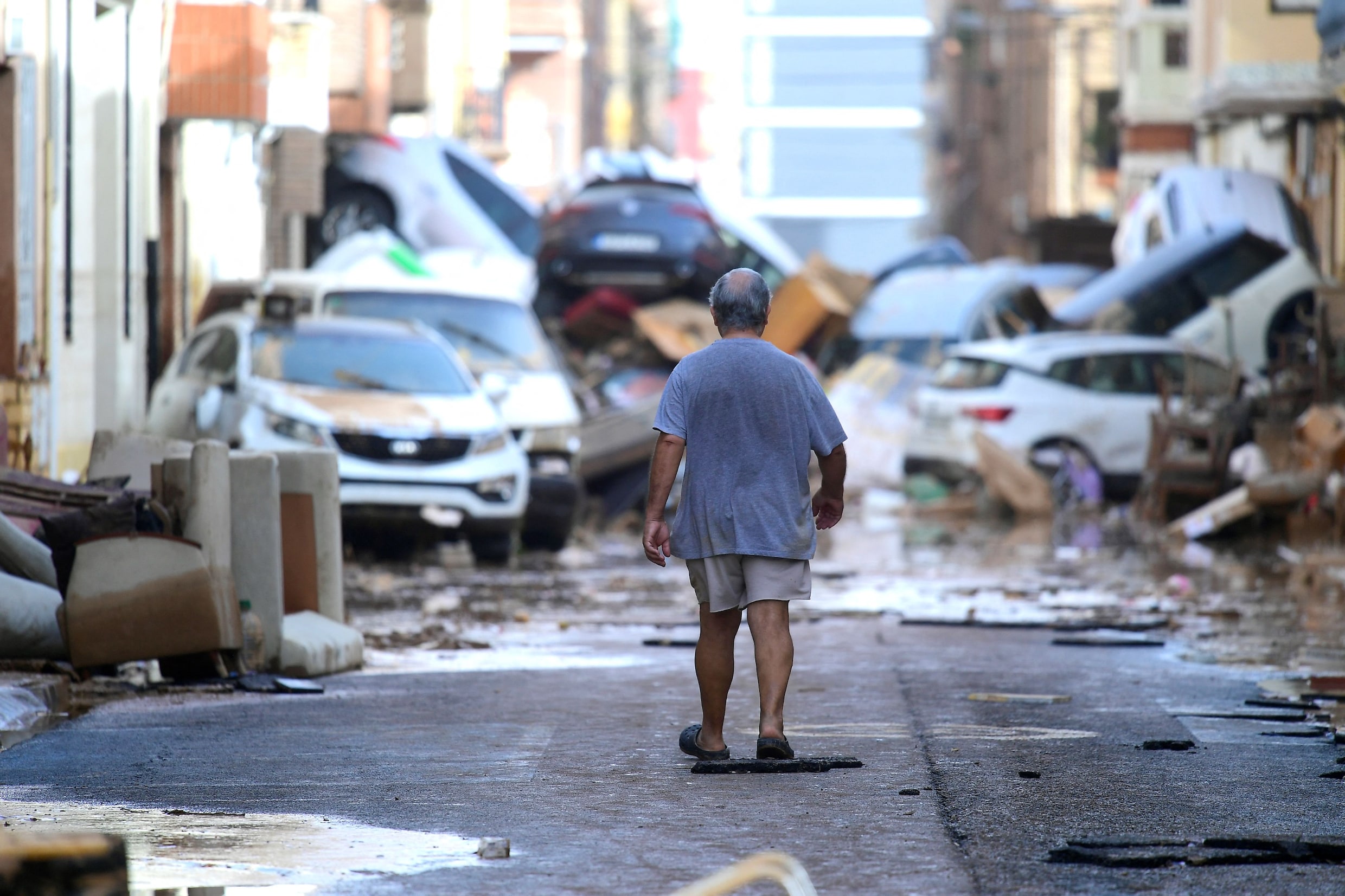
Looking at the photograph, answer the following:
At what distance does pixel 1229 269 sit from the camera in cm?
2672

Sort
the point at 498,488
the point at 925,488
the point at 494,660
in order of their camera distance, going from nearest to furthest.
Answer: the point at 494,660 → the point at 498,488 → the point at 925,488

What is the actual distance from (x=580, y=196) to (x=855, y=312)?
412 cm

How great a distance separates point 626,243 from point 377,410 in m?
12.1

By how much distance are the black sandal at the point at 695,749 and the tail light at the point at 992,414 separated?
16326 mm

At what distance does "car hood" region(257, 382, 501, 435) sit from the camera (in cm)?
1521

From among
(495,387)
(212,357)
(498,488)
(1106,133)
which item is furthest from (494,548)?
(1106,133)

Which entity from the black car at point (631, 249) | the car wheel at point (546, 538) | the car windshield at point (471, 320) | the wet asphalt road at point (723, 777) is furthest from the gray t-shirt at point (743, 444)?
the black car at point (631, 249)

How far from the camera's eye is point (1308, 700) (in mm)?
8391

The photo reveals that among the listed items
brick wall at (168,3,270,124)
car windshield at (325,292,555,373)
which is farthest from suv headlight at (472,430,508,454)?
brick wall at (168,3,270,124)

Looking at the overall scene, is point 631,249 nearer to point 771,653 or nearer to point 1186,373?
point 1186,373

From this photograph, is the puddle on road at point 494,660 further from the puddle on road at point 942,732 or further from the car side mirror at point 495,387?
the car side mirror at point 495,387

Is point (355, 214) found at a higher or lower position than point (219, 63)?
lower

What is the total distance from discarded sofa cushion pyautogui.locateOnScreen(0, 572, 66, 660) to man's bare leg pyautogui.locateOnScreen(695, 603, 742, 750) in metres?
2.97

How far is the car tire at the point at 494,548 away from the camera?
1638 centimetres
